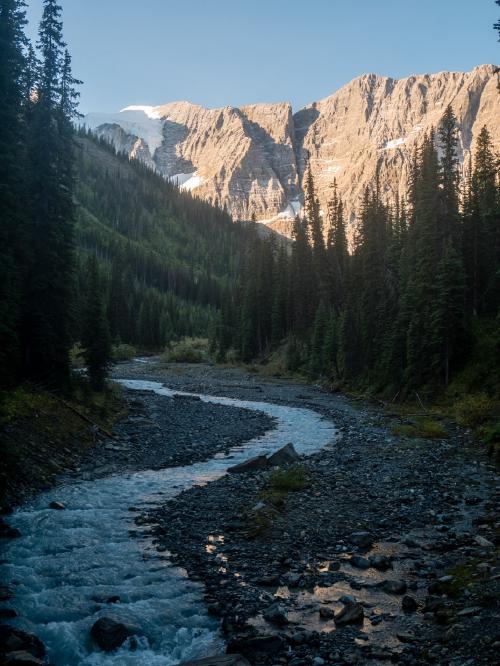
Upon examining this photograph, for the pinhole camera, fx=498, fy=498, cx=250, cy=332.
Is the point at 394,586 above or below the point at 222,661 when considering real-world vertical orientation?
below

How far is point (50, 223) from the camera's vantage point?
982 inches

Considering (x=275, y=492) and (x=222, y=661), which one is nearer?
(x=222, y=661)

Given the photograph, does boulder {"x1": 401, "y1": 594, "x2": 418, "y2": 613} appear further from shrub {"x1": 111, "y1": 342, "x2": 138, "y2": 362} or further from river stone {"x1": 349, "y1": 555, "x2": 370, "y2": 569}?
shrub {"x1": 111, "y1": 342, "x2": 138, "y2": 362}

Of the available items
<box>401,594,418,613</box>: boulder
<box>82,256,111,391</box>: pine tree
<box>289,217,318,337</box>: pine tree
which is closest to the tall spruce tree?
<box>82,256,111,391</box>: pine tree

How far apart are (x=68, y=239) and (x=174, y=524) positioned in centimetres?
1846

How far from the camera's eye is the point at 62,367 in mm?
24688

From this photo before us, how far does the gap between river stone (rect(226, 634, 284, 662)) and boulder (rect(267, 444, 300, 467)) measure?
38.4 ft

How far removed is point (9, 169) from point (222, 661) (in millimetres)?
17406

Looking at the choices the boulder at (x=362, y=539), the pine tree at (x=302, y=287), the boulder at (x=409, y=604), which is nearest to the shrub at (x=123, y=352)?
the pine tree at (x=302, y=287)

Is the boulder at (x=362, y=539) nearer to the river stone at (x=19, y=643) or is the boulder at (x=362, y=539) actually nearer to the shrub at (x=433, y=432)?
the river stone at (x=19, y=643)

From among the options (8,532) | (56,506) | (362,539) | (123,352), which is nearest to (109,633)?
(8,532)

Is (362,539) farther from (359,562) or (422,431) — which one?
(422,431)

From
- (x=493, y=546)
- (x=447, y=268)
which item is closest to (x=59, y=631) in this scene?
(x=493, y=546)

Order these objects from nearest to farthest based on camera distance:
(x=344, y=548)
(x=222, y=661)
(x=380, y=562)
Result: 1. (x=222, y=661)
2. (x=380, y=562)
3. (x=344, y=548)
